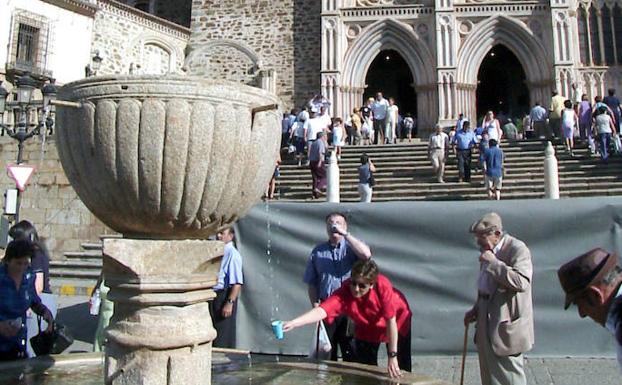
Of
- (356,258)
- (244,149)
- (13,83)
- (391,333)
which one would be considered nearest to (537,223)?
(356,258)

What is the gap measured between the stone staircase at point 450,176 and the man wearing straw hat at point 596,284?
33.8 ft

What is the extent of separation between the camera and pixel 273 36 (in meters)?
23.0

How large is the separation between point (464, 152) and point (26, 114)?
1093 cm

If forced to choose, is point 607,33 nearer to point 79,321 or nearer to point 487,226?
point 79,321

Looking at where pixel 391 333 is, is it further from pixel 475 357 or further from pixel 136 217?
pixel 475 357

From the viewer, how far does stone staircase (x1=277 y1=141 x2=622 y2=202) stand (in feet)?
39.7

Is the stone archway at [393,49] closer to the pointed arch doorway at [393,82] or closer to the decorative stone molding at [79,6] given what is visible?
the pointed arch doorway at [393,82]

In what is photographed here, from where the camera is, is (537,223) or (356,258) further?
A: (537,223)

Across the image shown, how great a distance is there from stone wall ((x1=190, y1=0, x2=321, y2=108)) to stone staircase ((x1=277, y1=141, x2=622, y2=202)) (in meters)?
7.86

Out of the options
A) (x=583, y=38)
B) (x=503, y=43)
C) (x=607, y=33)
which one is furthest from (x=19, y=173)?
(x=607, y=33)

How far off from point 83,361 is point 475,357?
3.87 m

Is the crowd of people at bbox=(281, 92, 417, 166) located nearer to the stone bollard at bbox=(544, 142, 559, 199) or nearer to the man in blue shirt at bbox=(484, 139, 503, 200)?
the man in blue shirt at bbox=(484, 139, 503, 200)

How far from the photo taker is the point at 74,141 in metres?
2.69

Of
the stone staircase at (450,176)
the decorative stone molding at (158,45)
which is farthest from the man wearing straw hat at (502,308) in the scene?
the decorative stone molding at (158,45)
